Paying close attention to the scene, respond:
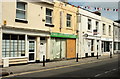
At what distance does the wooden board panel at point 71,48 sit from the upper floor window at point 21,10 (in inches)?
279

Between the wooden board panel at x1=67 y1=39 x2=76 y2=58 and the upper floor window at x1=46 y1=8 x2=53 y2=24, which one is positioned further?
the wooden board panel at x1=67 y1=39 x2=76 y2=58

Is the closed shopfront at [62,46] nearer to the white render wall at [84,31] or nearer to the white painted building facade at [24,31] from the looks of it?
the white painted building facade at [24,31]

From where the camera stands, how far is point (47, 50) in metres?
17.2

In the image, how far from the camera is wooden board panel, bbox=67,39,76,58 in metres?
20.2

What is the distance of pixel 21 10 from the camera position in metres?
14.9

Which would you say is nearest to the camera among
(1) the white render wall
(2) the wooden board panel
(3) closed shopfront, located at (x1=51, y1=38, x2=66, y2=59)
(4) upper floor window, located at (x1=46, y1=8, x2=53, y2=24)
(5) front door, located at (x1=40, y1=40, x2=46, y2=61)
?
(5) front door, located at (x1=40, y1=40, x2=46, y2=61)

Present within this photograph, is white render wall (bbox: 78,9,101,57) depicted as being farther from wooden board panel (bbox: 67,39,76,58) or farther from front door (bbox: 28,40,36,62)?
front door (bbox: 28,40,36,62)

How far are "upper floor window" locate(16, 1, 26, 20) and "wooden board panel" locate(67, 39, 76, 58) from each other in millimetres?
7080

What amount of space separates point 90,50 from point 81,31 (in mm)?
4187

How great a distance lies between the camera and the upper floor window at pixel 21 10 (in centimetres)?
1461

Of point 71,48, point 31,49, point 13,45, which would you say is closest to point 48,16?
point 31,49

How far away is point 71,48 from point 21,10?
8.44 meters

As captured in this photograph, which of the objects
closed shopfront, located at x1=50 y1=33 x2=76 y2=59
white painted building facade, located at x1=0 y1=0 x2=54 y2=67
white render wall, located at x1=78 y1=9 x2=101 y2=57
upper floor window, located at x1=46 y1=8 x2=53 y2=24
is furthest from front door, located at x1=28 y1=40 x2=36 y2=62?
white render wall, located at x1=78 y1=9 x2=101 y2=57

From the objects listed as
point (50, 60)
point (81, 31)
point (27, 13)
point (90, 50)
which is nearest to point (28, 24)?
point (27, 13)
